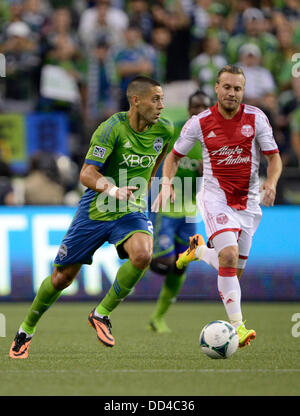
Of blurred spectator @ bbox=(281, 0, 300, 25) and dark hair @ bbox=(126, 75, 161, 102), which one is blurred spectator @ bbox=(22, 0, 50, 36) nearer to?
blurred spectator @ bbox=(281, 0, 300, 25)

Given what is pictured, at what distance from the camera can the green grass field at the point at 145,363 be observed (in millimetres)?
5207

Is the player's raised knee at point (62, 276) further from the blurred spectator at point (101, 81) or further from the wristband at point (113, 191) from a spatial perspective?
the blurred spectator at point (101, 81)

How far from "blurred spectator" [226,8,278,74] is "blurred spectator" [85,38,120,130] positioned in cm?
206

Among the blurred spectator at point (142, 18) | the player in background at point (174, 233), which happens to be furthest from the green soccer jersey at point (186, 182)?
the blurred spectator at point (142, 18)

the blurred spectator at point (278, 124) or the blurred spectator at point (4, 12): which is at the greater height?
the blurred spectator at point (4, 12)

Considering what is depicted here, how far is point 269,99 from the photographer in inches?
549

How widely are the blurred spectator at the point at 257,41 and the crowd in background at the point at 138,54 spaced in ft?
0.06

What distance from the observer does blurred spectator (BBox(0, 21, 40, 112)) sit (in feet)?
46.2

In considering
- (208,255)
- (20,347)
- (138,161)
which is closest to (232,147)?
(138,161)

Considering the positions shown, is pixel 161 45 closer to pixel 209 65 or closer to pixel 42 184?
pixel 209 65

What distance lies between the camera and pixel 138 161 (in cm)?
720

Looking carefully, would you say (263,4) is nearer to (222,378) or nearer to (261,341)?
(261,341)

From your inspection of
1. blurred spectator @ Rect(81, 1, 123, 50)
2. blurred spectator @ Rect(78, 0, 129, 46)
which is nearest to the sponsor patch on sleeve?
blurred spectator @ Rect(81, 1, 123, 50)

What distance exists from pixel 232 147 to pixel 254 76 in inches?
281
